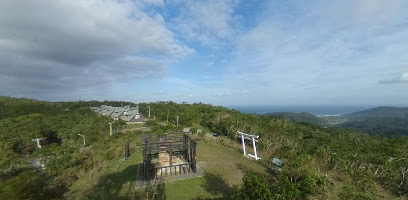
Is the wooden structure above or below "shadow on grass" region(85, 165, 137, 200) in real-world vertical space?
Result: above

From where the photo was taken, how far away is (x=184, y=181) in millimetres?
10445

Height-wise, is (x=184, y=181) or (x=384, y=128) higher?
(x=184, y=181)

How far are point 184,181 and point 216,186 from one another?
6.37ft

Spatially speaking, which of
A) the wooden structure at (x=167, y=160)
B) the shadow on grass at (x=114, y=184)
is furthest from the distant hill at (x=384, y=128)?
the shadow on grass at (x=114, y=184)

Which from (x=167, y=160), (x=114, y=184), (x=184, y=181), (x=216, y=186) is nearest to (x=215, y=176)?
(x=216, y=186)

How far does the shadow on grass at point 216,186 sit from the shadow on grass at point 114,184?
417 cm

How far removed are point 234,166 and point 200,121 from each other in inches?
946

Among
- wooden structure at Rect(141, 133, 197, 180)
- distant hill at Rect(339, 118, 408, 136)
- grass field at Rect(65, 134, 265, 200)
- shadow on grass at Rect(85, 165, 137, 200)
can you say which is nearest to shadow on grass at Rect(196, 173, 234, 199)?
grass field at Rect(65, 134, 265, 200)

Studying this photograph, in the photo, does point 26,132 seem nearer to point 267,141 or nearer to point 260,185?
point 267,141

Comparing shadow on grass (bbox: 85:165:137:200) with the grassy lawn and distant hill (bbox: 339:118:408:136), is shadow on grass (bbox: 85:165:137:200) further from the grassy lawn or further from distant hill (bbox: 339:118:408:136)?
distant hill (bbox: 339:118:408:136)

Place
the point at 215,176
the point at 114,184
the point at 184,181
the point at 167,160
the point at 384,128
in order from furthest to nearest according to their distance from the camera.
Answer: the point at 384,128, the point at 167,160, the point at 114,184, the point at 215,176, the point at 184,181

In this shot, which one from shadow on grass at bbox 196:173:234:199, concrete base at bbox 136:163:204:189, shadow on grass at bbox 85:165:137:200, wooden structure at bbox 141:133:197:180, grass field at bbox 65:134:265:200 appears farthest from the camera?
wooden structure at bbox 141:133:197:180

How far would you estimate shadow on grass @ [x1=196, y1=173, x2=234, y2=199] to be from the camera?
909 centimetres

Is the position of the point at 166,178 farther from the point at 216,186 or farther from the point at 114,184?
the point at 114,184
